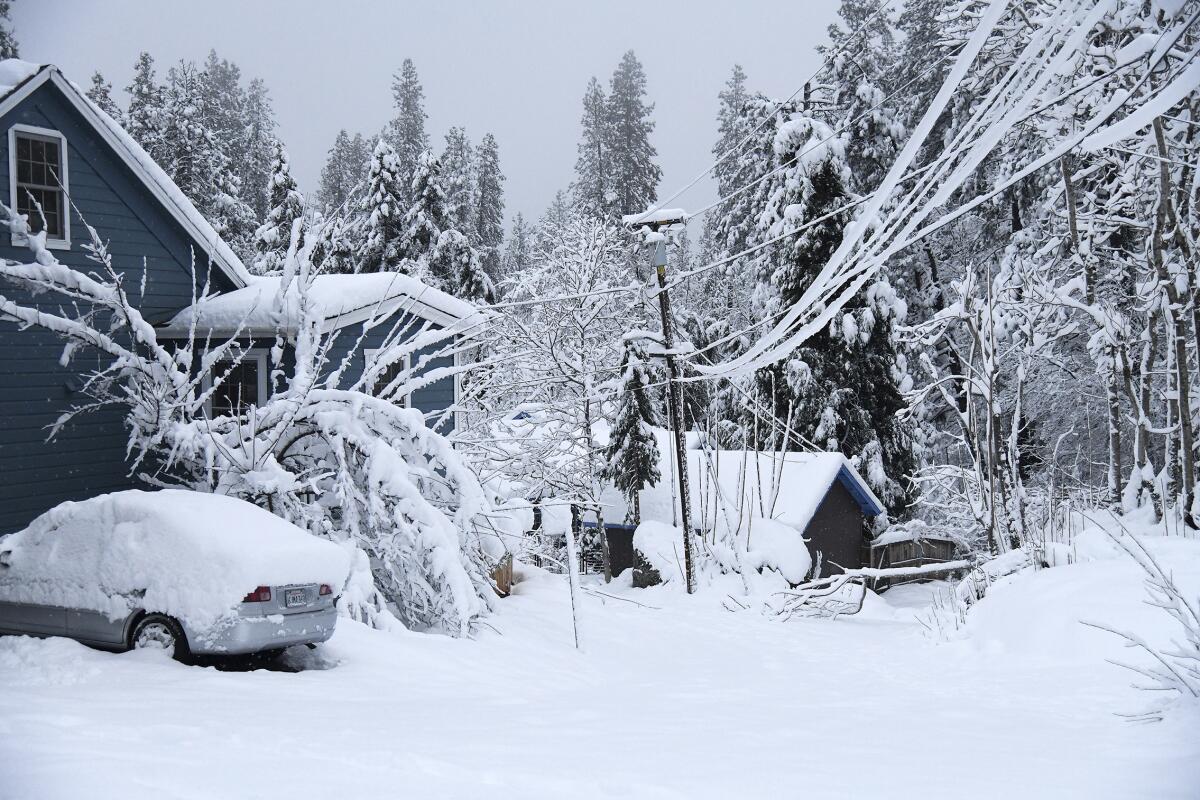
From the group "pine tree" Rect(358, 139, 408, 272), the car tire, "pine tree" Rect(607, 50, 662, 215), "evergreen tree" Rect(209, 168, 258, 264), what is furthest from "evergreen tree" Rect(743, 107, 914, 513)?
"evergreen tree" Rect(209, 168, 258, 264)

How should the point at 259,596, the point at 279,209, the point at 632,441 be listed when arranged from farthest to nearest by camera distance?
the point at 279,209
the point at 632,441
the point at 259,596

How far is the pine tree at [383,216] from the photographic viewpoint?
3716 cm

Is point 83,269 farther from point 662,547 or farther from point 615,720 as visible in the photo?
point 662,547

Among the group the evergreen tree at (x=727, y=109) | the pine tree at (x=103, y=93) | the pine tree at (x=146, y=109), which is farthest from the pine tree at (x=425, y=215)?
the pine tree at (x=103, y=93)

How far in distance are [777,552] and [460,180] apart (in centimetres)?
3070

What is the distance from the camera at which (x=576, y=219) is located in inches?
1215

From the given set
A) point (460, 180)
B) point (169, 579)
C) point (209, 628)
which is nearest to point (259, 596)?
point (209, 628)

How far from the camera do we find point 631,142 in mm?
41156

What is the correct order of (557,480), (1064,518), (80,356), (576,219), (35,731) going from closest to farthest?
(35,731) < (80,356) < (1064,518) < (557,480) < (576,219)

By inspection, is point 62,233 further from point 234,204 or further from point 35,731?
point 234,204

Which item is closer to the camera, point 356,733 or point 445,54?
point 356,733

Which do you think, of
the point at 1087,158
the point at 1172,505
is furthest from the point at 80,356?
the point at 1087,158

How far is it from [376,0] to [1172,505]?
19535 millimetres

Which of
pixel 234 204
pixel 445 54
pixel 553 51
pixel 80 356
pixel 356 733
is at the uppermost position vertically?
pixel 445 54
